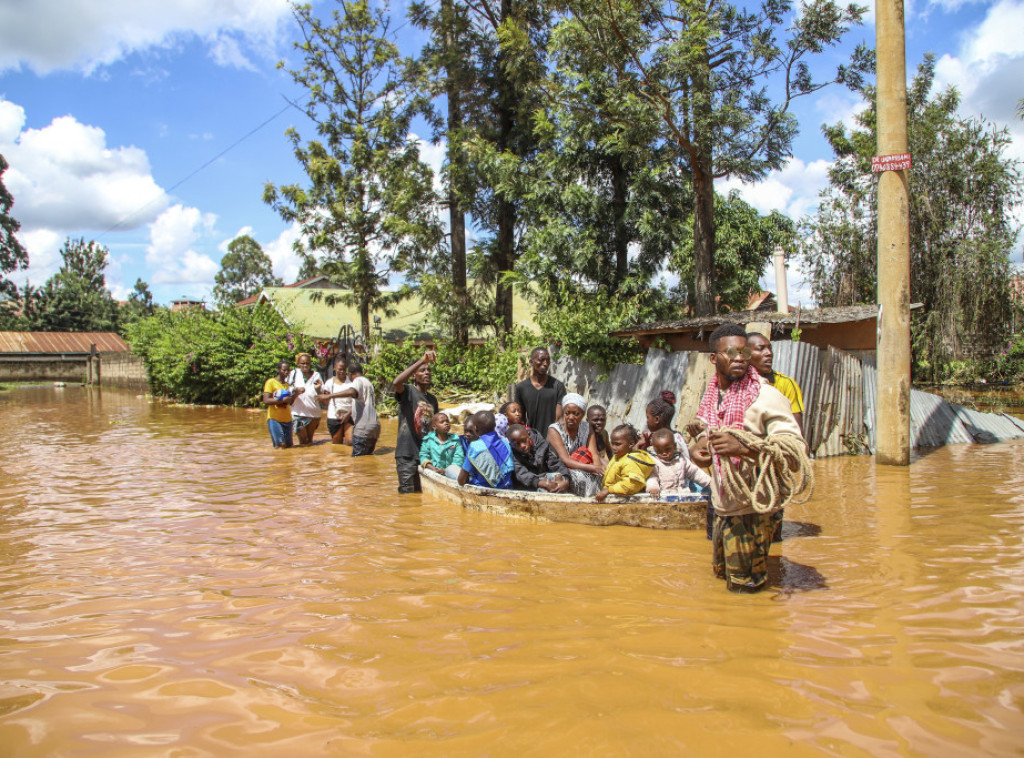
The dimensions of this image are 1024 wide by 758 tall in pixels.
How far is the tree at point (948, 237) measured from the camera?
64.6 ft

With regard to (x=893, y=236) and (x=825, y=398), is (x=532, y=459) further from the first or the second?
(x=893, y=236)

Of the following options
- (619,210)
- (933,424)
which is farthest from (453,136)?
(933,424)

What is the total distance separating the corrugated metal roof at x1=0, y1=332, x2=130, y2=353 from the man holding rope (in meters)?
→ 43.6

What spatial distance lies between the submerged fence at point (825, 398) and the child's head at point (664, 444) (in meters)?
3.99

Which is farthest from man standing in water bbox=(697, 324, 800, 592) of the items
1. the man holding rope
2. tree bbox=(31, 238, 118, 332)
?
tree bbox=(31, 238, 118, 332)

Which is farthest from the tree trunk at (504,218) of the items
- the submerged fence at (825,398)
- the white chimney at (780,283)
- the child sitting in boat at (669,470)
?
the child sitting in boat at (669,470)

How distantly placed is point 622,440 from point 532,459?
1450mm

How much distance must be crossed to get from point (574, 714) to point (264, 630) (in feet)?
6.82

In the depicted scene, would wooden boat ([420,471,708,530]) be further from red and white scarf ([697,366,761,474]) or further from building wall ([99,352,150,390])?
building wall ([99,352,150,390])

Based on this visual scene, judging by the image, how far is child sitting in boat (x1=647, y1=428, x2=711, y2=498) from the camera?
6.30 meters

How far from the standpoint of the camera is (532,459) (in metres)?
7.37

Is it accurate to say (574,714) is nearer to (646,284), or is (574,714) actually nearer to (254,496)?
(254,496)

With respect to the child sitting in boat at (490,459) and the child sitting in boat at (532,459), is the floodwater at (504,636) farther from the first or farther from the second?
the child sitting in boat at (532,459)

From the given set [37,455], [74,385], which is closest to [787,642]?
[37,455]
